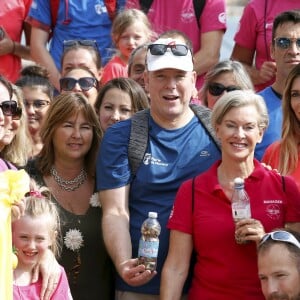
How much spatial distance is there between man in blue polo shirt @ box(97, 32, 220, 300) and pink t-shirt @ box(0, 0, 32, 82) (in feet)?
8.92

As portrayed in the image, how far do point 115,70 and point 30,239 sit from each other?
102 inches

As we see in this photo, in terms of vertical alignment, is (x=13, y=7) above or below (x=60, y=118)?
above

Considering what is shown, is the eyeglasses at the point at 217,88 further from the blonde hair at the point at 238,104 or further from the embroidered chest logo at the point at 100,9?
the embroidered chest logo at the point at 100,9

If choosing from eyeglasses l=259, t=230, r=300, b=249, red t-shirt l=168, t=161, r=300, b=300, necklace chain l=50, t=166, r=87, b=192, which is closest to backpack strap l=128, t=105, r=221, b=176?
red t-shirt l=168, t=161, r=300, b=300

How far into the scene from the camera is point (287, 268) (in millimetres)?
5492

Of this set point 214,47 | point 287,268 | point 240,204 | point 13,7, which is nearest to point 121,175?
point 240,204

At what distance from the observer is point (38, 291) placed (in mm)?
5895

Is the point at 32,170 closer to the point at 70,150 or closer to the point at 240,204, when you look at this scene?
the point at 70,150

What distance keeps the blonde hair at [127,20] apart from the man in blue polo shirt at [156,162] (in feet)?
5.46

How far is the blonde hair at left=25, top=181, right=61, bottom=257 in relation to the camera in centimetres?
600

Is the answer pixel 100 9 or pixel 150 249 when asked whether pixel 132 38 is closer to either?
pixel 100 9

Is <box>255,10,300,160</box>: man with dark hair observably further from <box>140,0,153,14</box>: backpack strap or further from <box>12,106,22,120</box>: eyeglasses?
<box>12,106,22,120</box>: eyeglasses

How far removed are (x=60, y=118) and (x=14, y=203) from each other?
1449mm

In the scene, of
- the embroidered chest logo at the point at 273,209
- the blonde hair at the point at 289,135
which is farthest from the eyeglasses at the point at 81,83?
the embroidered chest logo at the point at 273,209
